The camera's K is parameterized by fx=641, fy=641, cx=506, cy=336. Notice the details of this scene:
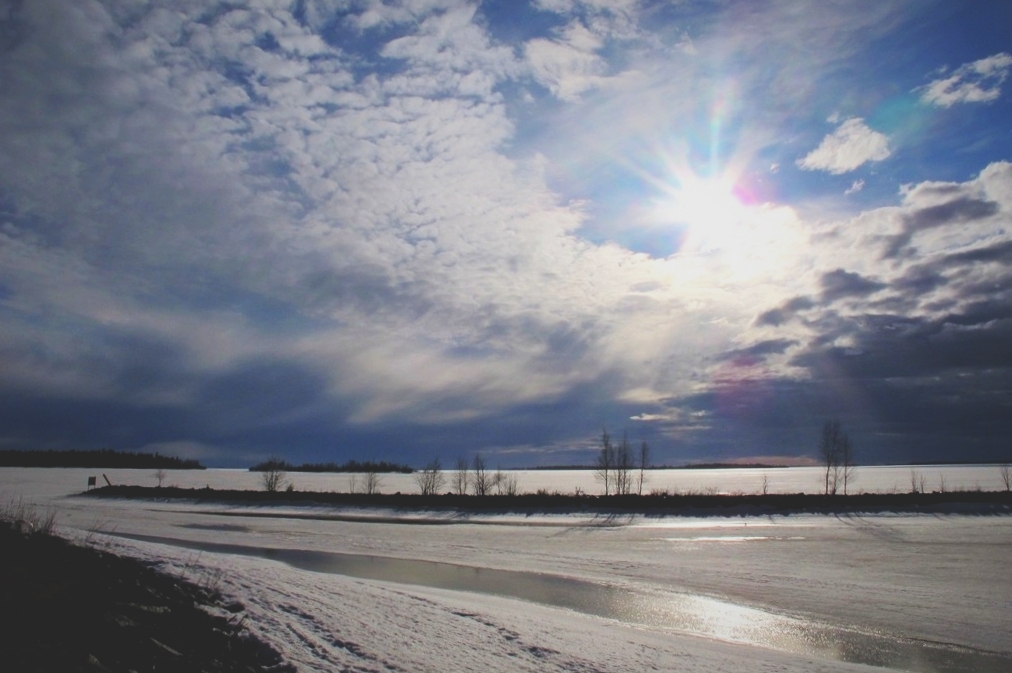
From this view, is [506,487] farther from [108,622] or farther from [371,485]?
[108,622]

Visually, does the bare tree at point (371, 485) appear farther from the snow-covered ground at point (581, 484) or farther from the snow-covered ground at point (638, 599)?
the snow-covered ground at point (638, 599)

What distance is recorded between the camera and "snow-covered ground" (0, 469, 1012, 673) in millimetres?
9711

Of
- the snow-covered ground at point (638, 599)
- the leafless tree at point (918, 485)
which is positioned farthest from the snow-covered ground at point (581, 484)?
the snow-covered ground at point (638, 599)

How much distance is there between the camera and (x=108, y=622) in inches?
286

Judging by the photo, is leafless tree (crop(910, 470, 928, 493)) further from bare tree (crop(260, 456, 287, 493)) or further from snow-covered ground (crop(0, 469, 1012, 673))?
bare tree (crop(260, 456, 287, 493))

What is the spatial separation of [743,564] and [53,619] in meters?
19.0

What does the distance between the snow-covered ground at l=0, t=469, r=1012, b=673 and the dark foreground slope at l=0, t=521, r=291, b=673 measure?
752mm

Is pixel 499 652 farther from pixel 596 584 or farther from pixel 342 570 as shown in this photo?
pixel 342 570

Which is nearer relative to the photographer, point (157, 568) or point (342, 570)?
point (157, 568)

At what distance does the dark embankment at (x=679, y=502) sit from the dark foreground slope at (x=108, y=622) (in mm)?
34977

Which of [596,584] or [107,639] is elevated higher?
[107,639]

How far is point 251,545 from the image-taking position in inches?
1001

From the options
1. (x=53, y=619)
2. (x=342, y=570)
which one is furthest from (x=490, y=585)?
(x=53, y=619)

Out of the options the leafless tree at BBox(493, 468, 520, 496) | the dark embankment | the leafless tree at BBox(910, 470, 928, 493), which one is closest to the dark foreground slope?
the dark embankment
